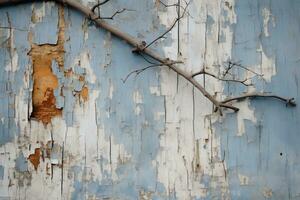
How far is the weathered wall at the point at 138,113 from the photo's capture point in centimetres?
280

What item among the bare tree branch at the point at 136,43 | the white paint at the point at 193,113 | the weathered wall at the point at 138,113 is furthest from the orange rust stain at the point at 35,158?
the bare tree branch at the point at 136,43

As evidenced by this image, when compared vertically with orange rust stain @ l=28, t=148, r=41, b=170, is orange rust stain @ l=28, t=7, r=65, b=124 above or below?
above

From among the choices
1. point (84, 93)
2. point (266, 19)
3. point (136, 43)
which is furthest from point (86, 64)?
point (266, 19)

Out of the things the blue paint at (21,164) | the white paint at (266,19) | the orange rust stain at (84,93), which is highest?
the white paint at (266,19)

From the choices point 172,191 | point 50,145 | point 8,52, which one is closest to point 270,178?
point 172,191

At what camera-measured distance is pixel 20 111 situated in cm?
281

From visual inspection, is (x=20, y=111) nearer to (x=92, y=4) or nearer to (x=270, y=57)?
(x=92, y=4)

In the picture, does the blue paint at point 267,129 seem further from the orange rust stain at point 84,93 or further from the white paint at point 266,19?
the orange rust stain at point 84,93

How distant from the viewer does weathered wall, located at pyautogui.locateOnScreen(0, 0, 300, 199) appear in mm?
2799

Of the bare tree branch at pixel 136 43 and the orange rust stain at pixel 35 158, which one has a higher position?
the bare tree branch at pixel 136 43

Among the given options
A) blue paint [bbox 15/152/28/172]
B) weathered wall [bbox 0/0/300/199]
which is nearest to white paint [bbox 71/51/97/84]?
weathered wall [bbox 0/0/300/199]

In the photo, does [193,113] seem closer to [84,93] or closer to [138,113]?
[138,113]

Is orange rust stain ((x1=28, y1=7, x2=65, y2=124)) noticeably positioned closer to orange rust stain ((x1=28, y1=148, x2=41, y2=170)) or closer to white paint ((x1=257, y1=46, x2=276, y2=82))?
orange rust stain ((x1=28, y1=148, x2=41, y2=170))

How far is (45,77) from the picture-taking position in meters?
2.83
